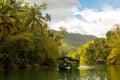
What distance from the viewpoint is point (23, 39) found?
6725 centimetres

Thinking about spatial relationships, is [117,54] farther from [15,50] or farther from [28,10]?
[15,50]

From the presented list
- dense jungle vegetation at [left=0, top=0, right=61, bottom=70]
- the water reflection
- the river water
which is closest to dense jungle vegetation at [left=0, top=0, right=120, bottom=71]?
dense jungle vegetation at [left=0, top=0, right=61, bottom=70]

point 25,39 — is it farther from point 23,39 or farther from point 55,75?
point 55,75

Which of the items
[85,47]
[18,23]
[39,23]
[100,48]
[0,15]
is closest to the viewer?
[0,15]

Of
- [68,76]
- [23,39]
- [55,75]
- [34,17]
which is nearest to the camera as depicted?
[68,76]

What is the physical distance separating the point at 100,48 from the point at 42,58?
309 ft


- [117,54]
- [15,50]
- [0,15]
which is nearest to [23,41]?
[15,50]

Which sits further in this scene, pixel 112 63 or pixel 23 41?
pixel 112 63

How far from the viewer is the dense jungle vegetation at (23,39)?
197 feet

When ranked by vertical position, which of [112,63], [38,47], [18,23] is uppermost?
[18,23]

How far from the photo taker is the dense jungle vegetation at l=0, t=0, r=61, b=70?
60031mm

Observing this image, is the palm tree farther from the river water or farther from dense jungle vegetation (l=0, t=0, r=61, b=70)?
the river water

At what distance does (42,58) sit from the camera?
262 feet

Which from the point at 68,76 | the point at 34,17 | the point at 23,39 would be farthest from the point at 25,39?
the point at 68,76
